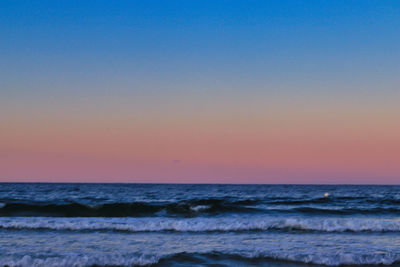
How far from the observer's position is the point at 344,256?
9.95 meters

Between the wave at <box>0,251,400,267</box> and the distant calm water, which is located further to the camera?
the distant calm water

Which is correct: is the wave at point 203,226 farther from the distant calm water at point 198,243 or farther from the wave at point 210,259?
the wave at point 210,259

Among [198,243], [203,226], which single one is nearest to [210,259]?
[198,243]

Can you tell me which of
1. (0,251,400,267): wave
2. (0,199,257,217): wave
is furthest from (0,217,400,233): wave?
(0,199,257,217): wave

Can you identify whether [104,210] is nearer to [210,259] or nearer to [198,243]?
[198,243]

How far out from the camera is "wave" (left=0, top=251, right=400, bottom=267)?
9.24 meters

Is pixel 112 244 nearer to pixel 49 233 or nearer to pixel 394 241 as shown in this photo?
pixel 49 233

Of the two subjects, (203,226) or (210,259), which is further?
(203,226)

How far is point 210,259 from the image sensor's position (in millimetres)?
9930

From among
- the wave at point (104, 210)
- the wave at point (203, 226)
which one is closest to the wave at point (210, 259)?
the wave at point (203, 226)

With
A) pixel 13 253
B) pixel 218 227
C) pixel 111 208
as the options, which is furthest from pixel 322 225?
pixel 111 208

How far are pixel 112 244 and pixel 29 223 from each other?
5678mm

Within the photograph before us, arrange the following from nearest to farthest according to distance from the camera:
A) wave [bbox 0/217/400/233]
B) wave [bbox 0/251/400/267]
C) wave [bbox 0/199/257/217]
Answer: wave [bbox 0/251/400/267] → wave [bbox 0/217/400/233] → wave [bbox 0/199/257/217]

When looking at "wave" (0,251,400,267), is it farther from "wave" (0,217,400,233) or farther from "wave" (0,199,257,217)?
"wave" (0,199,257,217)
